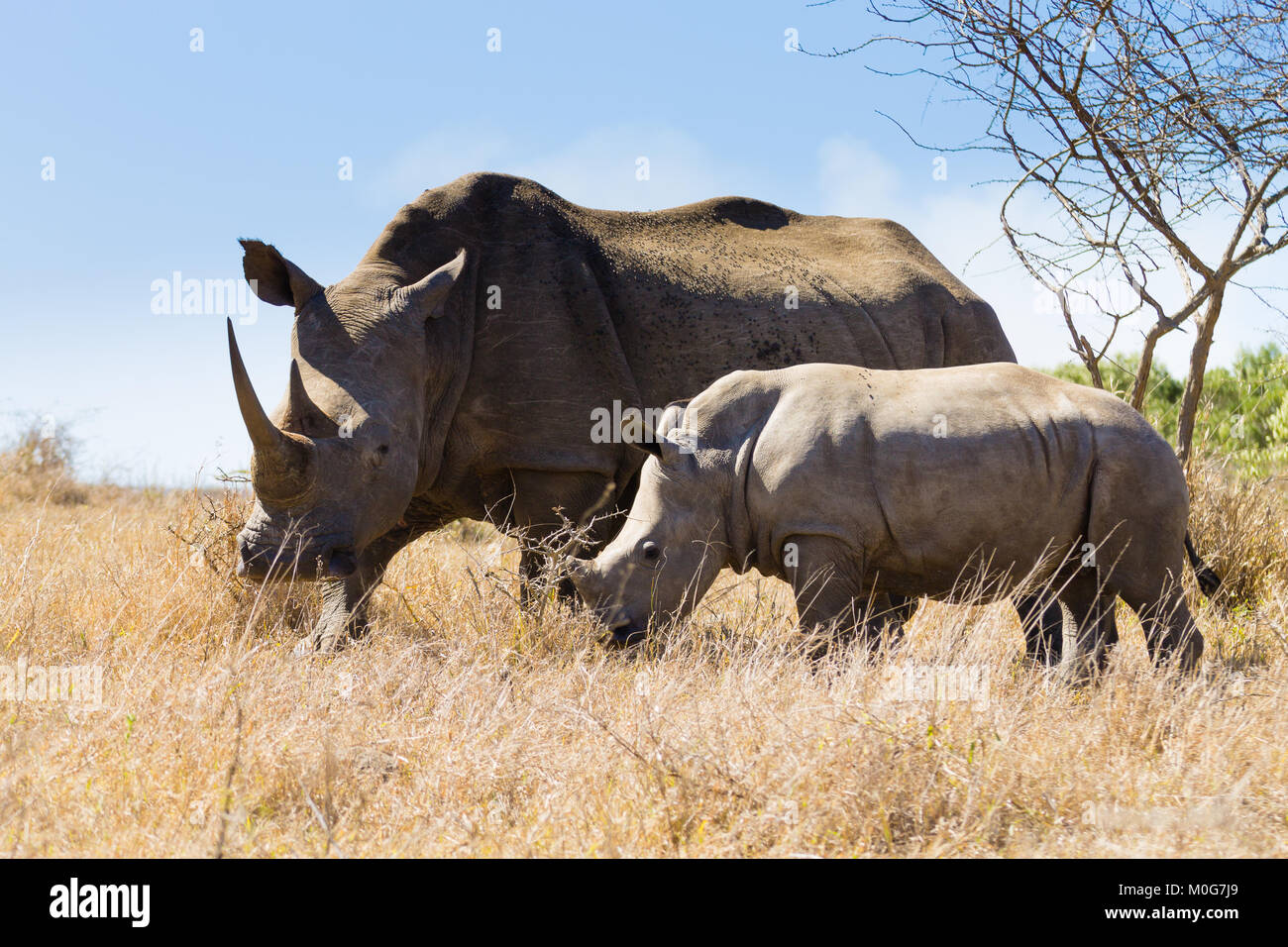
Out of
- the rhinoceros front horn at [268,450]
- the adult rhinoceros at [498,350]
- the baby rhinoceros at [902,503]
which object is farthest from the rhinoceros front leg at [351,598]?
the baby rhinoceros at [902,503]

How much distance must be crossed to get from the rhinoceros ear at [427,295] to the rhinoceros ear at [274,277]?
1.30 ft

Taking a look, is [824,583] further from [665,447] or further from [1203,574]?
[1203,574]

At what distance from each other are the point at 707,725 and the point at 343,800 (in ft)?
3.44

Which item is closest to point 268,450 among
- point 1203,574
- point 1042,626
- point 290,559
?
point 290,559

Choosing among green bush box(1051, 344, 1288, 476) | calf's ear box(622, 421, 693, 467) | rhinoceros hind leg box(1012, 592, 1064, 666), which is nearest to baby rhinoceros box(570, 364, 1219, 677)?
calf's ear box(622, 421, 693, 467)

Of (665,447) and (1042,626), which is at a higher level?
(665,447)

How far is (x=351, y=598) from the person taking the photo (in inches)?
224

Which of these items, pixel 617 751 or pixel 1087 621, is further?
pixel 1087 621

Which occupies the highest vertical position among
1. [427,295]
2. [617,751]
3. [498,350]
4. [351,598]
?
[427,295]

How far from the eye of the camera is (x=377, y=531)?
5203mm

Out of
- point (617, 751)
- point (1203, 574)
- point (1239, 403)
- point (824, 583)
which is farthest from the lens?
point (1239, 403)

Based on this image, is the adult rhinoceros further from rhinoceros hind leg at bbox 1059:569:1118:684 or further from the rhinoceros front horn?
rhinoceros hind leg at bbox 1059:569:1118:684

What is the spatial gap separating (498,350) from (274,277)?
3.64 ft

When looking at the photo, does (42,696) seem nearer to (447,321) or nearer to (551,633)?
(551,633)
